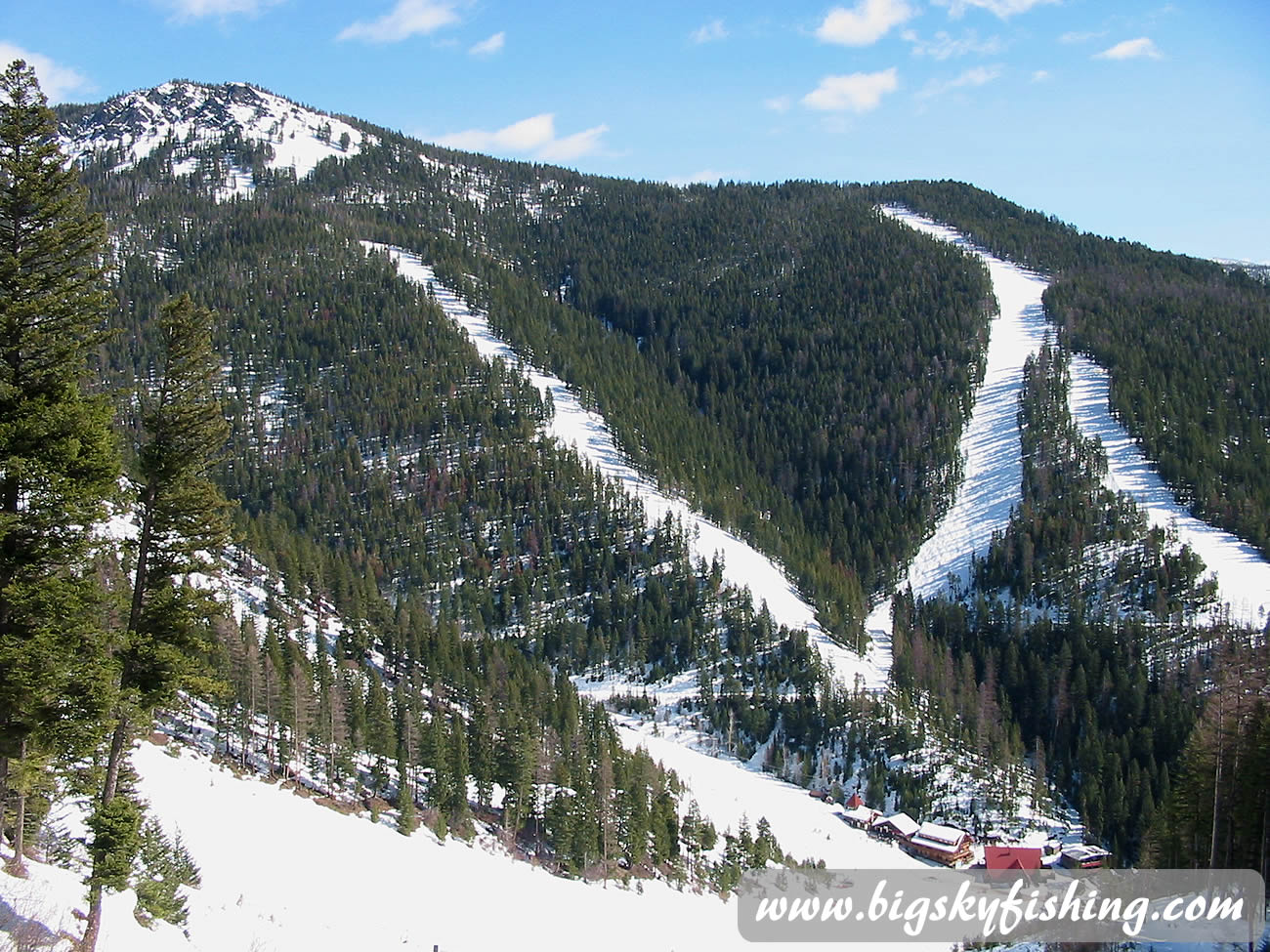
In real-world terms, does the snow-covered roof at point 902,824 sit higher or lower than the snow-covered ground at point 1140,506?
lower

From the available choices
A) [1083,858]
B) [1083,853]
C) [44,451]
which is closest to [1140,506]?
[1083,853]

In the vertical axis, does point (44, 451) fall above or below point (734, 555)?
above

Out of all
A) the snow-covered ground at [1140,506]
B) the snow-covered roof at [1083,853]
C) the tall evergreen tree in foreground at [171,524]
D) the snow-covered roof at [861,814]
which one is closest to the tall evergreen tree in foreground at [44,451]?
the tall evergreen tree in foreground at [171,524]

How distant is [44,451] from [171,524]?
11.0 ft

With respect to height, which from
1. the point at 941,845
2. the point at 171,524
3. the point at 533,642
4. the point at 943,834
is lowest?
the point at 941,845

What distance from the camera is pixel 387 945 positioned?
2912 centimetres

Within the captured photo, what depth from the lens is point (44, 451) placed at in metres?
18.3

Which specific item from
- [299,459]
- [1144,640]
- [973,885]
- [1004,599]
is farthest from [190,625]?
[299,459]

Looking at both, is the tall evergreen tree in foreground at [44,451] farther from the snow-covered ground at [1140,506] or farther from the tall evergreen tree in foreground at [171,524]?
the snow-covered ground at [1140,506]

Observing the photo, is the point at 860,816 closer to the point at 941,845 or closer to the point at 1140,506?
the point at 941,845

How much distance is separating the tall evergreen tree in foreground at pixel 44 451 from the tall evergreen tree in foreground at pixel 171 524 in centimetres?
125

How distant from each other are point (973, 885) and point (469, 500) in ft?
399

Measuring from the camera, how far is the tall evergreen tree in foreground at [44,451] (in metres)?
18.1

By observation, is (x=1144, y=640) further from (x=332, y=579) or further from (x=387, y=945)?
(x=387, y=945)
